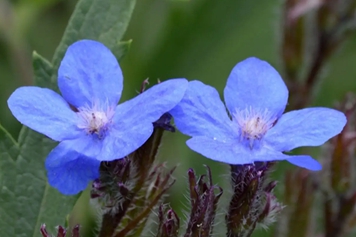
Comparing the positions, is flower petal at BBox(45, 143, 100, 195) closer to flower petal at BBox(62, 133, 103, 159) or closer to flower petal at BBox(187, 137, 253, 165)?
flower petal at BBox(62, 133, 103, 159)

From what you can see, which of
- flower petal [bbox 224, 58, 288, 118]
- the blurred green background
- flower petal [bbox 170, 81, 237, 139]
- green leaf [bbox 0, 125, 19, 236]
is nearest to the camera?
flower petal [bbox 170, 81, 237, 139]

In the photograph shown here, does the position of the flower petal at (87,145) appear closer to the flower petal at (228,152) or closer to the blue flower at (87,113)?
the blue flower at (87,113)

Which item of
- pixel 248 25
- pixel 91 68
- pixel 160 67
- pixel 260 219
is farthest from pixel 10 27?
pixel 260 219

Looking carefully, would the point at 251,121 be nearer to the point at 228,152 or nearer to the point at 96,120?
the point at 228,152

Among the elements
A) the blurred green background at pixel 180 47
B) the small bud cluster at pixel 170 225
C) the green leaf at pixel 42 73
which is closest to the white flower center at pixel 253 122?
the small bud cluster at pixel 170 225

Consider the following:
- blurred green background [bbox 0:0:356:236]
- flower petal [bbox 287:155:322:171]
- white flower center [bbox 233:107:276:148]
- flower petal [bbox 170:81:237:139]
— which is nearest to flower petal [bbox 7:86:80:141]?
flower petal [bbox 170:81:237:139]
